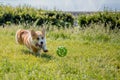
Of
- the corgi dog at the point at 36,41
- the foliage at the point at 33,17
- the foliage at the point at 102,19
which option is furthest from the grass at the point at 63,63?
the foliage at the point at 33,17

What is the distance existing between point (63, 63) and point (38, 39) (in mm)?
1599

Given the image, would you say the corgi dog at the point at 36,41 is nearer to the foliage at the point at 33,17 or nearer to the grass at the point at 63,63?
the grass at the point at 63,63

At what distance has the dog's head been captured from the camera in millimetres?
9586

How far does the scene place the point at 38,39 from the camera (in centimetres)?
964

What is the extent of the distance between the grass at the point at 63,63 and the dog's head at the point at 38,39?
0.31 meters

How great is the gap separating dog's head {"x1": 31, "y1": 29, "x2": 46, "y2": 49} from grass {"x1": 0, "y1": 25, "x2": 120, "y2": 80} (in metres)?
0.31

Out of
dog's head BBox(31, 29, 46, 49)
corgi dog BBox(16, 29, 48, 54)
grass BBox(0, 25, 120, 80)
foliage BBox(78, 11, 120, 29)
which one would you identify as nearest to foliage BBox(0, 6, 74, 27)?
foliage BBox(78, 11, 120, 29)

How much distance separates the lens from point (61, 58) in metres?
9.29

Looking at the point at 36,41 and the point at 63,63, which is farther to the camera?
the point at 36,41

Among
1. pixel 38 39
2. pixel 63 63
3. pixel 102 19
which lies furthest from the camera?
pixel 102 19

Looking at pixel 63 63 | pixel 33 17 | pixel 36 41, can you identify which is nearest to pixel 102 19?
pixel 33 17

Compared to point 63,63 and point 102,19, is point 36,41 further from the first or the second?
point 102,19

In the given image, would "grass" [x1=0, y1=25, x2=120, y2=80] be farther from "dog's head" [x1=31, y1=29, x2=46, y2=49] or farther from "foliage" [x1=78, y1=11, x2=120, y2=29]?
"foliage" [x1=78, y1=11, x2=120, y2=29]

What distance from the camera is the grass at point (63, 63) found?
285 inches
